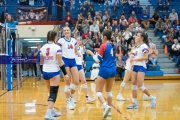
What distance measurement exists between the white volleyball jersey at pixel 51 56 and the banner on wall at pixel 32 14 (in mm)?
13547

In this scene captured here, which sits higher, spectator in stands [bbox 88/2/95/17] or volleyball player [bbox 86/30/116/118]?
spectator in stands [bbox 88/2/95/17]

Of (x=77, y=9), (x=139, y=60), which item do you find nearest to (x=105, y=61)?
(x=139, y=60)

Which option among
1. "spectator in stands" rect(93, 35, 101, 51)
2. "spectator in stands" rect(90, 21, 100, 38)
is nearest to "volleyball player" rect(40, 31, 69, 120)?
"spectator in stands" rect(93, 35, 101, 51)

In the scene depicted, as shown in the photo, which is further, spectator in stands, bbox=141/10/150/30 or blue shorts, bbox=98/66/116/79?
spectator in stands, bbox=141/10/150/30

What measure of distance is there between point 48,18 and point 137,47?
522 inches

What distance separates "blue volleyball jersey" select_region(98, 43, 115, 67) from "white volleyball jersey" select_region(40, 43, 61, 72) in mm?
1031

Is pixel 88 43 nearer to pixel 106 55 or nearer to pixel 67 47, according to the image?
pixel 67 47

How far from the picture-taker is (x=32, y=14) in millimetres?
20531

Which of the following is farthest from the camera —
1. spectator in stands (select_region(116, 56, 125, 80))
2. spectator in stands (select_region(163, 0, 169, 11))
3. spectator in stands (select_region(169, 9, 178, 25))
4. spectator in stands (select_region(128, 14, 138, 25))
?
spectator in stands (select_region(163, 0, 169, 11))

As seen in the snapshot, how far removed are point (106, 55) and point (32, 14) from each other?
13877mm

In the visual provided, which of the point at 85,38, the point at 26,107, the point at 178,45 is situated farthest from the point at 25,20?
the point at 26,107

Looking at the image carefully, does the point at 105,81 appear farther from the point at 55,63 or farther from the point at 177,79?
the point at 177,79

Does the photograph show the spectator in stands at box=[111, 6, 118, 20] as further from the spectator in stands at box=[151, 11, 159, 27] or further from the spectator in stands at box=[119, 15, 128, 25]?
the spectator in stands at box=[151, 11, 159, 27]

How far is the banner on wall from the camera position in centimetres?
2030
